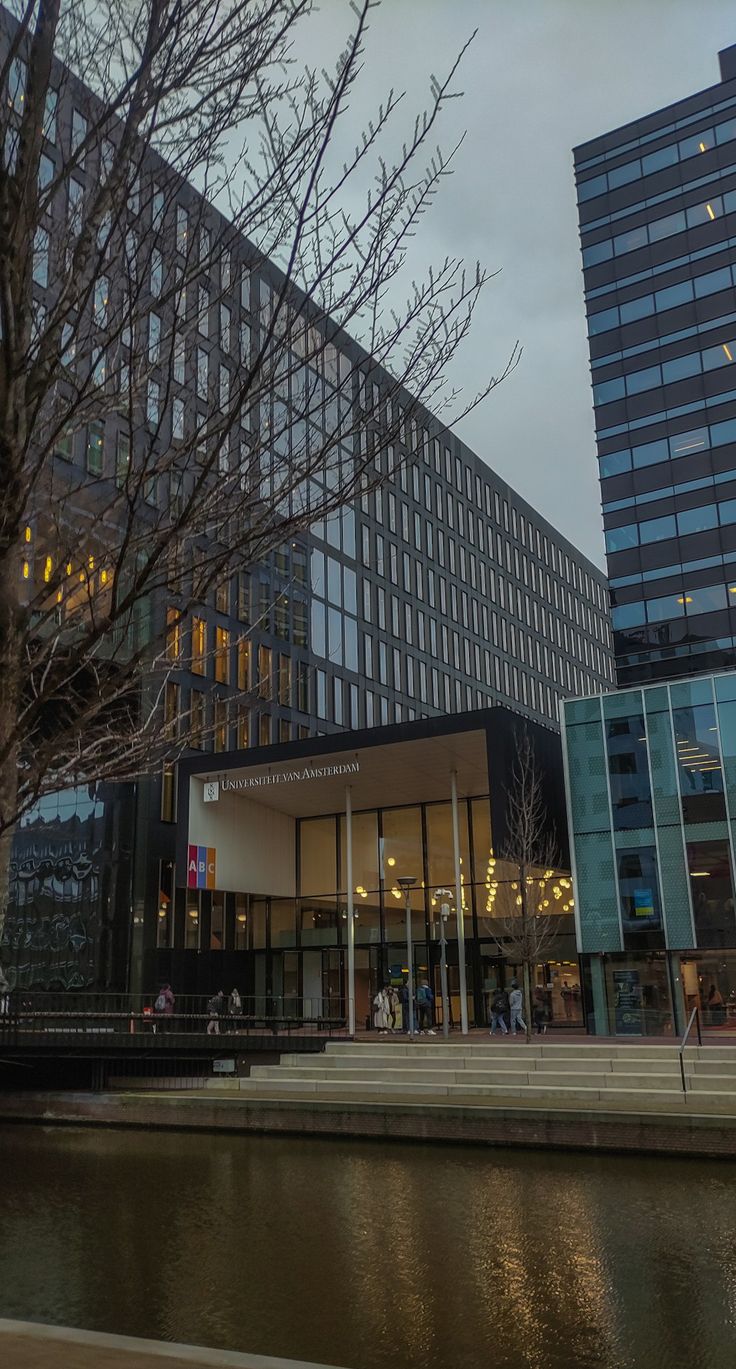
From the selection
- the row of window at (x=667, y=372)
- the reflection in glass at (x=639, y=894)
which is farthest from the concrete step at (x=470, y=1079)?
the row of window at (x=667, y=372)

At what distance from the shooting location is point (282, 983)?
41.8m

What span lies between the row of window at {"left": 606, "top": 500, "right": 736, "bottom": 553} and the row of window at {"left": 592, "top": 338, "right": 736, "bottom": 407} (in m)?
6.81

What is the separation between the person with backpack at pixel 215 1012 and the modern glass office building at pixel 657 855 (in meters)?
10.2

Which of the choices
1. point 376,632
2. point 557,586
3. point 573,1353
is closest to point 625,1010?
point 573,1353

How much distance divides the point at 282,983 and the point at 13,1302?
3285 centimetres

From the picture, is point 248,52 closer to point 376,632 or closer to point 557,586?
point 376,632

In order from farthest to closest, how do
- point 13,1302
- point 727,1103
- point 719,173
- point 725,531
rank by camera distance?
1. point 719,173
2. point 725,531
3. point 727,1103
4. point 13,1302

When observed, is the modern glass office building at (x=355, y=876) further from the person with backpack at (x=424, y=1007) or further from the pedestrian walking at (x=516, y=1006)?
the person with backpack at (x=424, y=1007)

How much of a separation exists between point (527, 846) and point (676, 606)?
25229 mm

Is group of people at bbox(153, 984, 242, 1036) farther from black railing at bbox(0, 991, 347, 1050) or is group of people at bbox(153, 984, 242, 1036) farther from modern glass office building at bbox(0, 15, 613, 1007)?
modern glass office building at bbox(0, 15, 613, 1007)

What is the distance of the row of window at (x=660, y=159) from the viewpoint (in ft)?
179

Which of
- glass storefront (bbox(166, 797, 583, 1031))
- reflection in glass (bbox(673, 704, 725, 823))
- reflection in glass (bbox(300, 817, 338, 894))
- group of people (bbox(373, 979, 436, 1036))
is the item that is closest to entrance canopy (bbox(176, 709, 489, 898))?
reflection in glass (bbox(300, 817, 338, 894))

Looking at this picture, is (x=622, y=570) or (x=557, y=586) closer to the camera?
(x=622, y=570)

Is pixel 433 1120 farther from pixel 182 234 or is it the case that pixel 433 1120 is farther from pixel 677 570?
pixel 677 570
